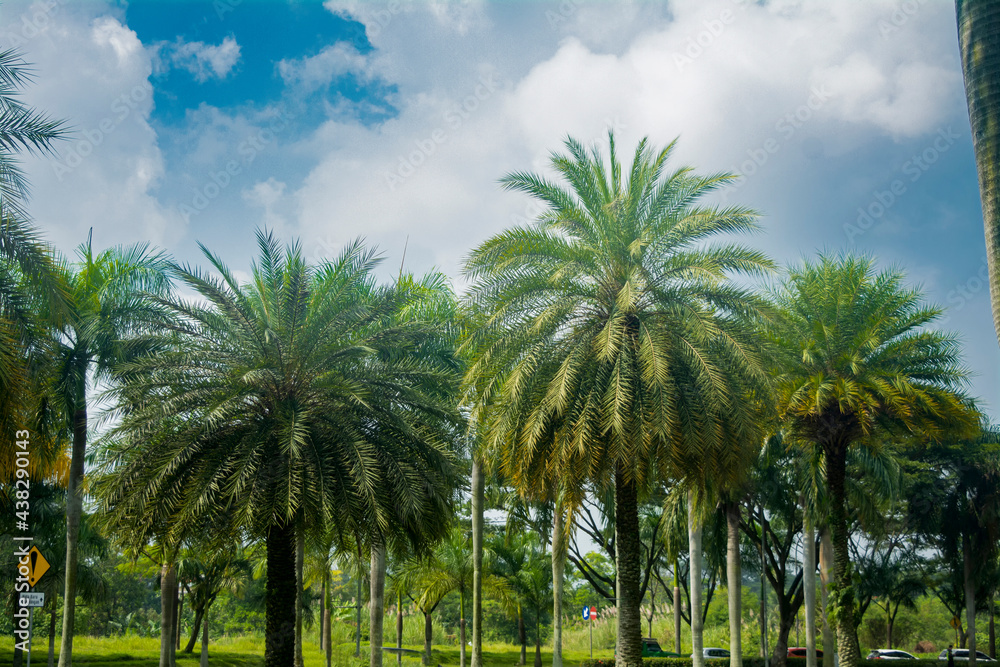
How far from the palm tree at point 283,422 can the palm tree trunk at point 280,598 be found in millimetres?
27

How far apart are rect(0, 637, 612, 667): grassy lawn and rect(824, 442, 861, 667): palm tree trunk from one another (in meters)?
14.7

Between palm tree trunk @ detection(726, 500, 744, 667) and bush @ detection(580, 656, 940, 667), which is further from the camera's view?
bush @ detection(580, 656, 940, 667)

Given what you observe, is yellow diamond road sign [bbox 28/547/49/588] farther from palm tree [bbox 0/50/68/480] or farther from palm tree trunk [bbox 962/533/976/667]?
palm tree trunk [bbox 962/533/976/667]

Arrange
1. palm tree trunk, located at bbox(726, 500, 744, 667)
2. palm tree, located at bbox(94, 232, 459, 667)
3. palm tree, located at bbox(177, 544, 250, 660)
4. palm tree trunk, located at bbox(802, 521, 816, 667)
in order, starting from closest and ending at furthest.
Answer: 1. palm tree, located at bbox(94, 232, 459, 667)
2. palm tree trunk, located at bbox(726, 500, 744, 667)
3. palm tree trunk, located at bbox(802, 521, 816, 667)
4. palm tree, located at bbox(177, 544, 250, 660)

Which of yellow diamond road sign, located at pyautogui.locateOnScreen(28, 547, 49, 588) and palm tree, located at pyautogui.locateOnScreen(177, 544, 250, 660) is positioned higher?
yellow diamond road sign, located at pyautogui.locateOnScreen(28, 547, 49, 588)

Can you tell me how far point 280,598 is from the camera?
57.3 feet

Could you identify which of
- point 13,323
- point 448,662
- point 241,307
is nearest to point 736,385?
point 241,307

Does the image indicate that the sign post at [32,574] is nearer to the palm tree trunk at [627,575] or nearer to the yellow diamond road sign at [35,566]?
the yellow diamond road sign at [35,566]

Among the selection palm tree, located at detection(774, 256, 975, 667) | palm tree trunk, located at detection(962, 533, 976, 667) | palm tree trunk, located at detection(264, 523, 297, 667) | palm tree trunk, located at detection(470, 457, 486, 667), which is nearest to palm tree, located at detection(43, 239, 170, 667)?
palm tree trunk, located at detection(264, 523, 297, 667)

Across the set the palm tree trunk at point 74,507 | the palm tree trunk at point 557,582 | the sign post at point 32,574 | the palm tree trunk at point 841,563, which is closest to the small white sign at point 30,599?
the sign post at point 32,574

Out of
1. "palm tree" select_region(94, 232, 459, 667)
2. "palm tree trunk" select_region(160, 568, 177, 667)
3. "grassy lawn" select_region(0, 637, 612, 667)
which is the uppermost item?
"palm tree" select_region(94, 232, 459, 667)

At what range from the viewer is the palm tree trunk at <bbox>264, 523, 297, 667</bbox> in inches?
672

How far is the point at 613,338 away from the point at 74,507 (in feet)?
42.6

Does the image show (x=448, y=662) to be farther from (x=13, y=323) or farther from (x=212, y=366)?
(x=13, y=323)
